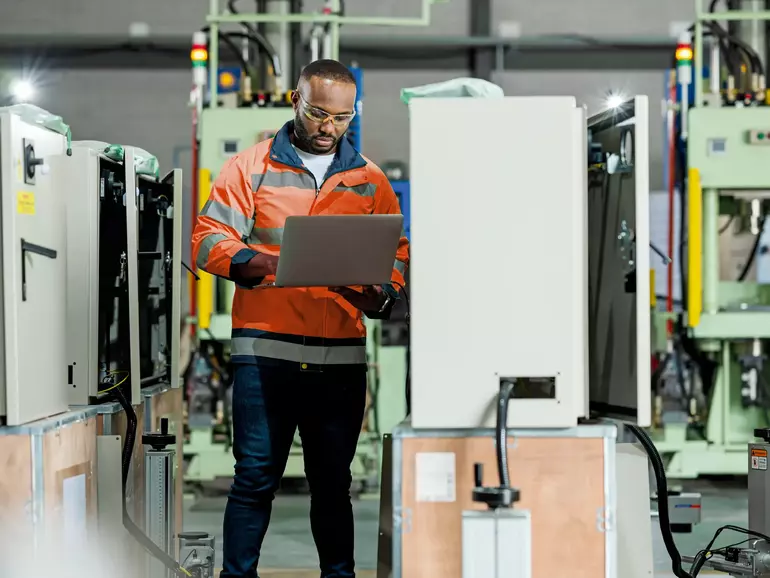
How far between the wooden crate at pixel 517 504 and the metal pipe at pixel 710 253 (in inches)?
145

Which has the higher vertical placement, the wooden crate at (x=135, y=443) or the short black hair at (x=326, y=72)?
the short black hair at (x=326, y=72)

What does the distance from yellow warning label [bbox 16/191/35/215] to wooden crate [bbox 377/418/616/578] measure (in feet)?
3.34

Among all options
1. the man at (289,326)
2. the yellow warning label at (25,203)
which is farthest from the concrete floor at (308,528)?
the yellow warning label at (25,203)

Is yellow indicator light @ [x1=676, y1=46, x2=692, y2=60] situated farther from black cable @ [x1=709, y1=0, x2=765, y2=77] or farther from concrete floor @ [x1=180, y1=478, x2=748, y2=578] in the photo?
concrete floor @ [x1=180, y1=478, x2=748, y2=578]

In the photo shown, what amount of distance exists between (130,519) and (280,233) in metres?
0.90

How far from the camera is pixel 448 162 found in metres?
2.35

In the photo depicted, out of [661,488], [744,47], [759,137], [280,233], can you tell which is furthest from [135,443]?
[744,47]

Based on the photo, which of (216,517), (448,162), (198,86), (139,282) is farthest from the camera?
(198,86)

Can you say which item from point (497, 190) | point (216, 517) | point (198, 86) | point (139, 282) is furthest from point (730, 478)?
point (497, 190)

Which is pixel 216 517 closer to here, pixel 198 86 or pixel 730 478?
pixel 198 86

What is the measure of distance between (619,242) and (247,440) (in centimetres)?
105

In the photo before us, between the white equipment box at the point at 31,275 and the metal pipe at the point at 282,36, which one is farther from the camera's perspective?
the metal pipe at the point at 282,36

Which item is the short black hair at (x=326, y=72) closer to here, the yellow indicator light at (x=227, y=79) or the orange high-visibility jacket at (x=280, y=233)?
the orange high-visibility jacket at (x=280, y=233)

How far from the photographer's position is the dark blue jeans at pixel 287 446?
2.81 metres
